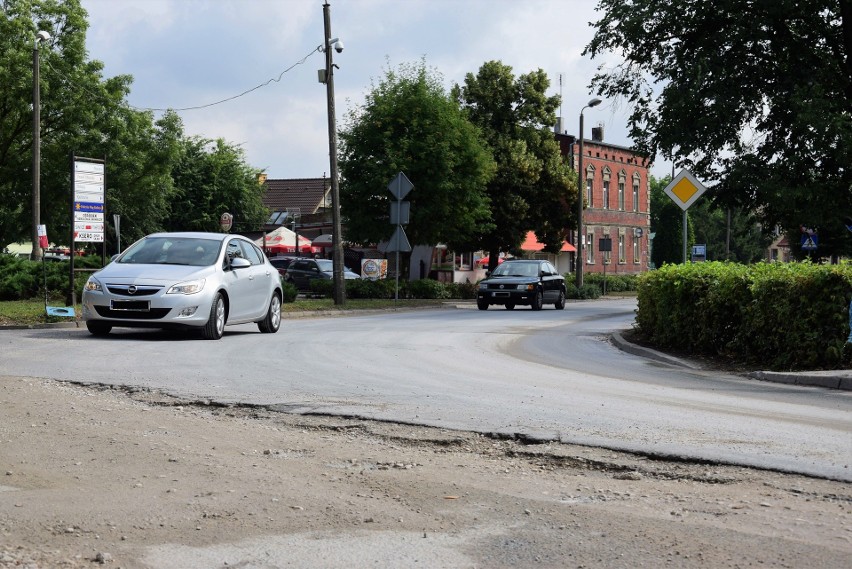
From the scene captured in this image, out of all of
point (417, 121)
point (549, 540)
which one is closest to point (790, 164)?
point (417, 121)

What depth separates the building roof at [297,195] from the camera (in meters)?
94.2

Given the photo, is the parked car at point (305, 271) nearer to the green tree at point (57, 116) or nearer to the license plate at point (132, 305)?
the green tree at point (57, 116)

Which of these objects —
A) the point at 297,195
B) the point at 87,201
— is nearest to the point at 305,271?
the point at 87,201

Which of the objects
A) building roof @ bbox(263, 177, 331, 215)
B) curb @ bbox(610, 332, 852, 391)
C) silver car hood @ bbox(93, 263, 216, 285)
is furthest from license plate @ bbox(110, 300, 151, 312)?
building roof @ bbox(263, 177, 331, 215)

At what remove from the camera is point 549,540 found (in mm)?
4766

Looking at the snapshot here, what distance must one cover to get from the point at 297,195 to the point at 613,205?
3409 cm

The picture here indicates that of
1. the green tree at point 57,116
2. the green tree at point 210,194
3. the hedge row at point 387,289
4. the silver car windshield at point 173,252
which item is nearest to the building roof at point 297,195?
the green tree at point 210,194

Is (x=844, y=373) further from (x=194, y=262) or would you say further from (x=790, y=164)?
(x=790, y=164)

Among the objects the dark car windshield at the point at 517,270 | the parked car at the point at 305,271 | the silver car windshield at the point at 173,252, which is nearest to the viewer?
the silver car windshield at the point at 173,252

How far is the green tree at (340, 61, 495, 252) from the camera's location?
130 ft

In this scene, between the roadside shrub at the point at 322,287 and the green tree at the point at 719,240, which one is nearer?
the roadside shrub at the point at 322,287

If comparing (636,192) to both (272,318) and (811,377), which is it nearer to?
(272,318)

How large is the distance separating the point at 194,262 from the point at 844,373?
31.4 feet

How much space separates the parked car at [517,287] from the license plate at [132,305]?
63.8 ft
